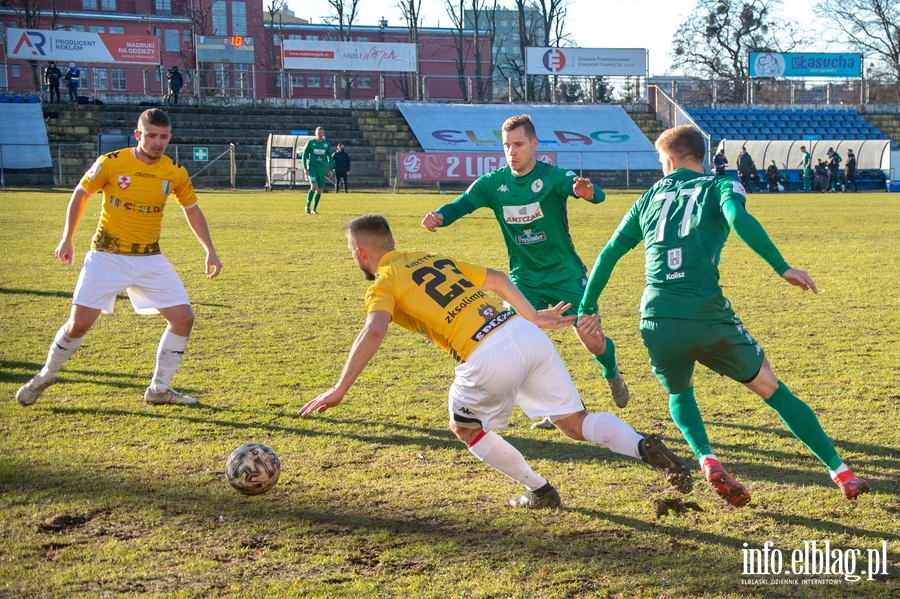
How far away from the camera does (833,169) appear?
37094 millimetres

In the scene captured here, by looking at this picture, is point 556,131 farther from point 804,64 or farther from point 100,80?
point 100,80

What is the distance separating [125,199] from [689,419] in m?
4.09

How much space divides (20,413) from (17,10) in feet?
216

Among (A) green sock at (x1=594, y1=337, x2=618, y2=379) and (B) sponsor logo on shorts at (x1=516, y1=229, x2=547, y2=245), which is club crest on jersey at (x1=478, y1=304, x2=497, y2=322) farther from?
(B) sponsor logo on shorts at (x1=516, y1=229, x2=547, y2=245)

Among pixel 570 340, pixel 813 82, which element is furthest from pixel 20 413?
pixel 813 82

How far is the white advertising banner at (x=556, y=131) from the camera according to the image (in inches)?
1602

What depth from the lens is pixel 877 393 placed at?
21.2ft

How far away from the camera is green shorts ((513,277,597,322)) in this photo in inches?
246

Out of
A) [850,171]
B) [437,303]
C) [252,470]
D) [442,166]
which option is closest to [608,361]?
[437,303]

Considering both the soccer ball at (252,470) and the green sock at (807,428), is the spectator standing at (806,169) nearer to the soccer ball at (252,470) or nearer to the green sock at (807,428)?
the green sock at (807,428)

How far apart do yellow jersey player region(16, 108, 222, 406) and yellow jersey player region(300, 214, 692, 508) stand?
98.5 inches

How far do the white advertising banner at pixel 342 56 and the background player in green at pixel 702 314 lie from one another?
42.6m

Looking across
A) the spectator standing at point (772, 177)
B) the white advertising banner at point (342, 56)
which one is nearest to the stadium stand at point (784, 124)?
the spectator standing at point (772, 177)

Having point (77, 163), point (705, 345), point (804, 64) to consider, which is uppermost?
point (804, 64)
